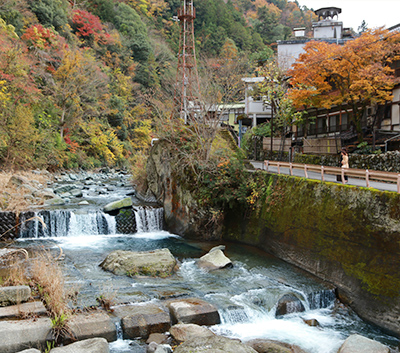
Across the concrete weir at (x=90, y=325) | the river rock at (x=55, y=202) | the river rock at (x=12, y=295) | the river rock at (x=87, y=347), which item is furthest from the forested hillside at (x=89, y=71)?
the river rock at (x=87, y=347)

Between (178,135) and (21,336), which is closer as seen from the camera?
(21,336)

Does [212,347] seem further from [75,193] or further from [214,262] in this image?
[75,193]

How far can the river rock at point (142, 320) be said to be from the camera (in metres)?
7.89

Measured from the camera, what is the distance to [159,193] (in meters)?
22.3

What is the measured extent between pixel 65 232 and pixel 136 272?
23.2 ft

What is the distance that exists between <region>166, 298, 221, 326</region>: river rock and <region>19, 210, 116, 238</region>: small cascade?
30.8 ft

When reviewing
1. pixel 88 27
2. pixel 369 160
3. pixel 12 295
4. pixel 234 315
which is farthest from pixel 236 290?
pixel 88 27

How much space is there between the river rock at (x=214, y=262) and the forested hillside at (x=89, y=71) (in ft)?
42.2

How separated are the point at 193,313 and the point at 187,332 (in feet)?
2.84

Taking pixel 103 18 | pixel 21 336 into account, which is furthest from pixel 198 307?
pixel 103 18

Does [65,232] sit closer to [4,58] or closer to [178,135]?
[178,135]

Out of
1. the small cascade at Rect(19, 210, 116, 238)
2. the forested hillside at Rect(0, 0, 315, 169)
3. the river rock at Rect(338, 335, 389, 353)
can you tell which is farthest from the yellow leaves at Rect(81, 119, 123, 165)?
the river rock at Rect(338, 335, 389, 353)

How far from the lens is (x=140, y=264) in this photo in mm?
11656

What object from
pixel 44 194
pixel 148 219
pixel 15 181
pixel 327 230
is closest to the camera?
pixel 327 230
